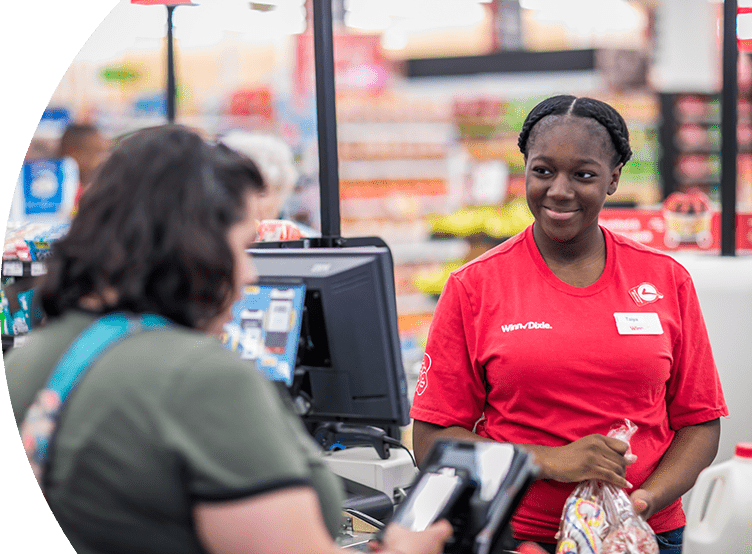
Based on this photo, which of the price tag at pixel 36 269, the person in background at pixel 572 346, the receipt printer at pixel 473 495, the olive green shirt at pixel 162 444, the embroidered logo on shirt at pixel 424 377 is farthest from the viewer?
the price tag at pixel 36 269

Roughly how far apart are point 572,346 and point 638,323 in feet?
0.51

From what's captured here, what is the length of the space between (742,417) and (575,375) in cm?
127

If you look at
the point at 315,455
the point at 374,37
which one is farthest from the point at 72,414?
the point at 374,37

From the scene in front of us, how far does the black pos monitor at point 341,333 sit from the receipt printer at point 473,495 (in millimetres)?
648

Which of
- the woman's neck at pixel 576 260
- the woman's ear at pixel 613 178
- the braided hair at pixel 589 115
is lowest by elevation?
the woman's neck at pixel 576 260

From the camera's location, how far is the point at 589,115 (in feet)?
5.63

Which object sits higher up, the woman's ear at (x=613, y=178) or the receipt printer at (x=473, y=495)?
the woman's ear at (x=613, y=178)

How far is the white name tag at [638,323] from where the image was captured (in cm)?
171

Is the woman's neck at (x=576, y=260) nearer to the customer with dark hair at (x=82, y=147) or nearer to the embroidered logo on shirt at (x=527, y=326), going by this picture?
the embroidered logo on shirt at (x=527, y=326)

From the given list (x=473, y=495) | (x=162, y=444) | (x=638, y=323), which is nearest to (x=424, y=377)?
(x=638, y=323)

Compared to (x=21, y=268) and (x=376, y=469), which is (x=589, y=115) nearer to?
(x=376, y=469)

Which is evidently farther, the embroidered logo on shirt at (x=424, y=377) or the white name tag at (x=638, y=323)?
the embroidered logo on shirt at (x=424, y=377)

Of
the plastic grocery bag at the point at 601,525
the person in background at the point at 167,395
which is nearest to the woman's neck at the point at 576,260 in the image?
the plastic grocery bag at the point at 601,525

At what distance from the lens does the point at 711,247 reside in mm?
3340
